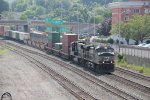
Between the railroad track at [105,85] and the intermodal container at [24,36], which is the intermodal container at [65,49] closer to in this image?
the railroad track at [105,85]

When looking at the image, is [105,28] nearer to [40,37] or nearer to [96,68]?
[40,37]

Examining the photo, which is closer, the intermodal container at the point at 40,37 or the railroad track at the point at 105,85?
the railroad track at the point at 105,85

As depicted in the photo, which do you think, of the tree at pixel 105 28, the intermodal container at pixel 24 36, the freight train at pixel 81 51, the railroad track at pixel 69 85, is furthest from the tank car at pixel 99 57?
the tree at pixel 105 28

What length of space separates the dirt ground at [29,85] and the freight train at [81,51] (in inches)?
232

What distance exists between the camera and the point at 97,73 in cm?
4162

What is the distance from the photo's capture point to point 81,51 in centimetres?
4756

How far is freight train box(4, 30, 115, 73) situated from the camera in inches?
1641

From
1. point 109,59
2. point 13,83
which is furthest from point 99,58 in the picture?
point 13,83

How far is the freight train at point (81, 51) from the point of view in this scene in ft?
137

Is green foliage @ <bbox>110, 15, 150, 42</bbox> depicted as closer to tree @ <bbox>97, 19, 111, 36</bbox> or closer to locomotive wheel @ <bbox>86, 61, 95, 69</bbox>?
locomotive wheel @ <bbox>86, 61, 95, 69</bbox>

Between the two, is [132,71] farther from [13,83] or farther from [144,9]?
[144,9]

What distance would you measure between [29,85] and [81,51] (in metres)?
14.4

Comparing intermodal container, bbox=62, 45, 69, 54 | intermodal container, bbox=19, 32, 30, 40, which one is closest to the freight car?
intermodal container, bbox=19, 32, 30, 40

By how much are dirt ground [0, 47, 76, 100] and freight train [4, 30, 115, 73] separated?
19.3 ft
